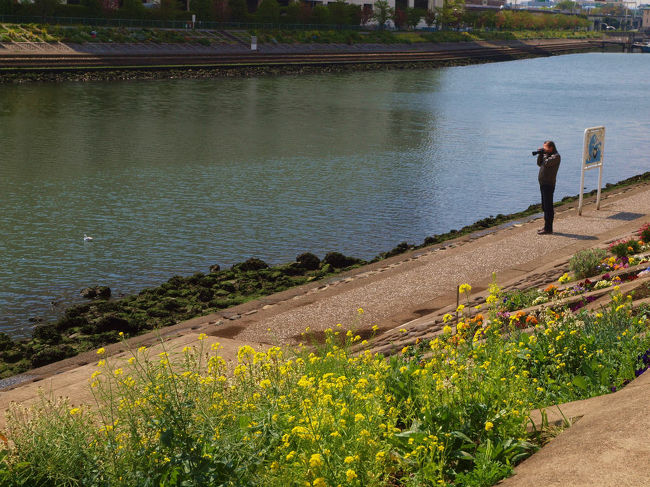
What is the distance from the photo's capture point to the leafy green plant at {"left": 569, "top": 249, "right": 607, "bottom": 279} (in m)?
12.0

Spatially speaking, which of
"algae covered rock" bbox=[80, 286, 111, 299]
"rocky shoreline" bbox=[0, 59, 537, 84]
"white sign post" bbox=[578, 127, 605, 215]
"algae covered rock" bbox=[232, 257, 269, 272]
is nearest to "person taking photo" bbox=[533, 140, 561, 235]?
"white sign post" bbox=[578, 127, 605, 215]

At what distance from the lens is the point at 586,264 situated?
12.1 m

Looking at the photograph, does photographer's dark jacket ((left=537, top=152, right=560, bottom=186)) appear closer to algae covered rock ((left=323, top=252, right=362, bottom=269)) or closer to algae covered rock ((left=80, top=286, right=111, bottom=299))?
algae covered rock ((left=323, top=252, right=362, bottom=269))

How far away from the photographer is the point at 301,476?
4.71 m

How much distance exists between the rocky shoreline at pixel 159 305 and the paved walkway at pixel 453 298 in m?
1.27

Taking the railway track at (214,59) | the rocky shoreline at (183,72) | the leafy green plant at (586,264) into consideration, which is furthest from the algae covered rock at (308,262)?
the railway track at (214,59)

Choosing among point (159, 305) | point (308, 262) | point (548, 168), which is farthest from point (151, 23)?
point (159, 305)

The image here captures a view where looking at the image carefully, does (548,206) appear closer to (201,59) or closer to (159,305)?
(159,305)

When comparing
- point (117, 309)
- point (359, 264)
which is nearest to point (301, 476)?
point (117, 309)

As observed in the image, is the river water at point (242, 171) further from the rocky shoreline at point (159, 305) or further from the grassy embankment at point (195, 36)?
the grassy embankment at point (195, 36)

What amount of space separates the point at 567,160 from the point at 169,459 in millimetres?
31859

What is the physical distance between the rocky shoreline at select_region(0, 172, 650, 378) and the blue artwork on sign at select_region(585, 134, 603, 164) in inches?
168

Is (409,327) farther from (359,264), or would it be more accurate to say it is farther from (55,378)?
(359,264)

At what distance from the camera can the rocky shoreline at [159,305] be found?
12.6 meters
